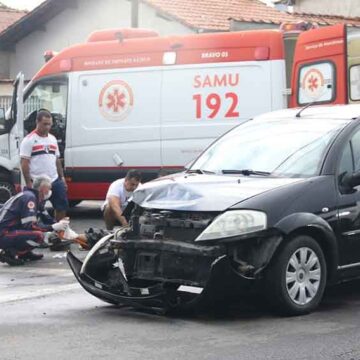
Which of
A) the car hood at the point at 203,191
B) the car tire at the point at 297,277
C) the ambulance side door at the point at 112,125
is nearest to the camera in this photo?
the car tire at the point at 297,277

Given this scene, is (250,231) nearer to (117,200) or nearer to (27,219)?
(27,219)

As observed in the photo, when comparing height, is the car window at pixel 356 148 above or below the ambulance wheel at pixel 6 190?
above

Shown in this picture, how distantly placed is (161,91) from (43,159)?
2.31 metres

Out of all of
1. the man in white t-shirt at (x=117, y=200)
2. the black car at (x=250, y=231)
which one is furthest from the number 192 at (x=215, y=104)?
the black car at (x=250, y=231)

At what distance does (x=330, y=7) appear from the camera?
29.0m

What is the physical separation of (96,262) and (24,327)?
961mm

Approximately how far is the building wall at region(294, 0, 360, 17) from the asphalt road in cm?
2258

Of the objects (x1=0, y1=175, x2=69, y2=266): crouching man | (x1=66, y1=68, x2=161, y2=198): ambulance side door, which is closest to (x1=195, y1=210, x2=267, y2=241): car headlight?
(x1=0, y1=175, x2=69, y2=266): crouching man

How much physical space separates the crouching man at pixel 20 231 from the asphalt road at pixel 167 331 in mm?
1902

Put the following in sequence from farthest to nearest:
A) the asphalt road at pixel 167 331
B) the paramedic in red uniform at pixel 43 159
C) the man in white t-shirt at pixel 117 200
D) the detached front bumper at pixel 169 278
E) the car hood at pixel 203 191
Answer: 1. the paramedic in red uniform at pixel 43 159
2. the man in white t-shirt at pixel 117 200
3. the car hood at pixel 203 191
4. the detached front bumper at pixel 169 278
5. the asphalt road at pixel 167 331

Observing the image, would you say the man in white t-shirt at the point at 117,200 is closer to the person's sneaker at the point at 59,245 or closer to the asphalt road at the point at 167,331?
the person's sneaker at the point at 59,245

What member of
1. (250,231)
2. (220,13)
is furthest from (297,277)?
(220,13)

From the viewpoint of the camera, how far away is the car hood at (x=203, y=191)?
607 cm

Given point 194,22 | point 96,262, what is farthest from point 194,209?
point 194,22
